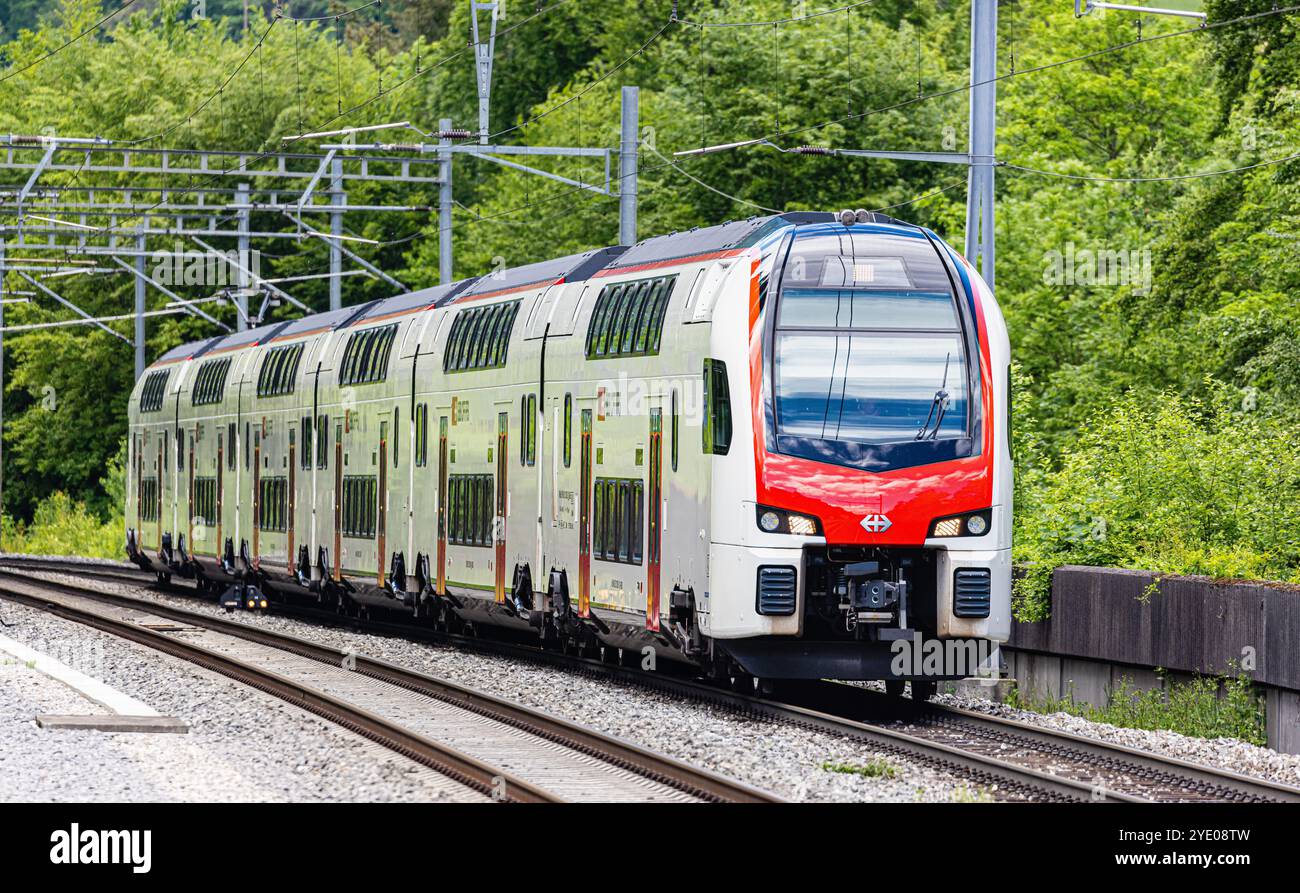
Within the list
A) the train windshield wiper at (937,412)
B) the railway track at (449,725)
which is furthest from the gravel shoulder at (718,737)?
the train windshield wiper at (937,412)

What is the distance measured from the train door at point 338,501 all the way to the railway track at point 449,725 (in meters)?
2.00

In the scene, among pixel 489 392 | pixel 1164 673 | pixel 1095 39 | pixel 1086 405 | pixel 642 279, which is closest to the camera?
pixel 1164 673

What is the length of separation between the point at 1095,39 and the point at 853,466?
36.7m

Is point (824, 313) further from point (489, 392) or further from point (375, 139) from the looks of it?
point (375, 139)

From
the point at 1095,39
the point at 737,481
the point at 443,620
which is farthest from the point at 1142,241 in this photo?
the point at 737,481

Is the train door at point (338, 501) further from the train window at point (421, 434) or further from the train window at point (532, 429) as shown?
the train window at point (532, 429)

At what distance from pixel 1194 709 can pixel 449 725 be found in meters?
6.01

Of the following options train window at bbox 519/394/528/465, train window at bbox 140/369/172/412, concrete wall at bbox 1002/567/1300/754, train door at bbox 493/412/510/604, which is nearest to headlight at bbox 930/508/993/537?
concrete wall at bbox 1002/567/1300/754

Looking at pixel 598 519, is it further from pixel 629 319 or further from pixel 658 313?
pixel 658 313

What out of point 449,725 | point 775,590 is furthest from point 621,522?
point 449,725

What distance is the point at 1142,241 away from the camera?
4312 cm

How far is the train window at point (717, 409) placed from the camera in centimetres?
1777

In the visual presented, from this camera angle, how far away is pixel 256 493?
3544 centimetres
